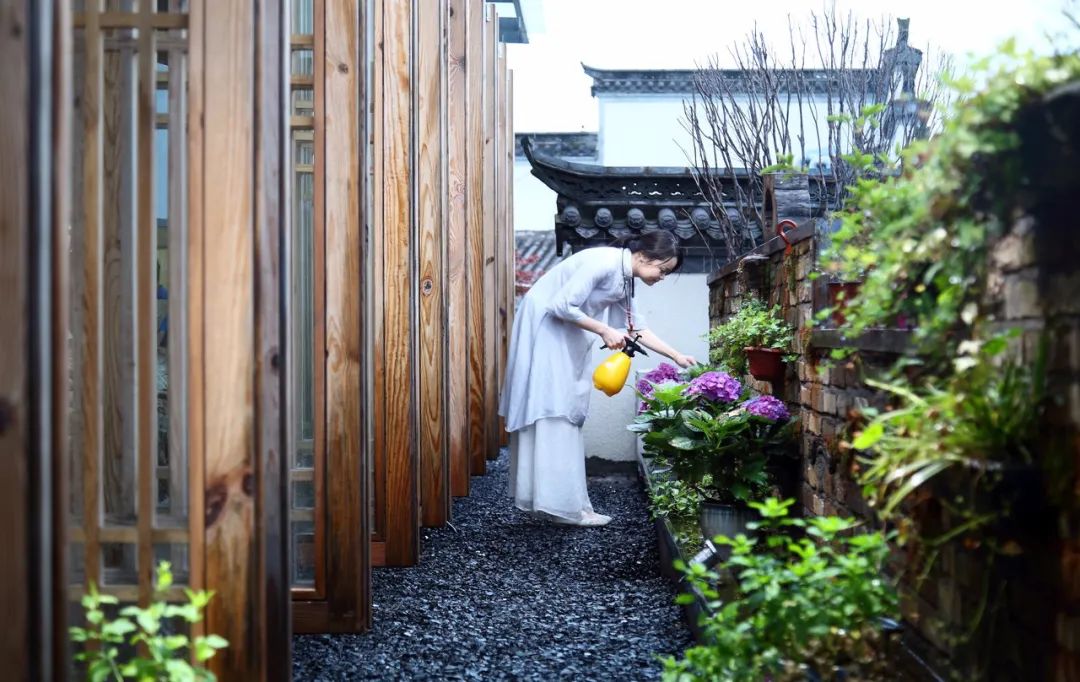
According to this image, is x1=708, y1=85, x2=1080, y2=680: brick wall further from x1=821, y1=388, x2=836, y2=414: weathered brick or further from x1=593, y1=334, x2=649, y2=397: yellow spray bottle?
x1=593, y1=334, x2=649, y2=397: yellow spray bottle

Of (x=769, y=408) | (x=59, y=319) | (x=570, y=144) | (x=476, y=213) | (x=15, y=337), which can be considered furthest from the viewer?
(x=570, y=144)

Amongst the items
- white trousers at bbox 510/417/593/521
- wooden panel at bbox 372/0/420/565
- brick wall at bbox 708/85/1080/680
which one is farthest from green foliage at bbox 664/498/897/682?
white trousers at bbox 510/417/593/521

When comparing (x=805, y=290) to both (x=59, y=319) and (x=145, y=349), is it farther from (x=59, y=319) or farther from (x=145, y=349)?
(x=59, y=319)

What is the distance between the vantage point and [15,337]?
5.29ft

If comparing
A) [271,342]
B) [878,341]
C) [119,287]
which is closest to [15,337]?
[271,342]

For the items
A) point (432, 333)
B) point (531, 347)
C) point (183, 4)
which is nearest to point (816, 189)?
point (531, 347)

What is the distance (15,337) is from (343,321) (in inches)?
86.5

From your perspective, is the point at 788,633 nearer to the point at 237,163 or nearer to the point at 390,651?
the point at 237,163

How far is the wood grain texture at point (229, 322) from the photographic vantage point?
250cm

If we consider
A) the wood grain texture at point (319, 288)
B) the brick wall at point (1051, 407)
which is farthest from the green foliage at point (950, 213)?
the wood grain texture at point (319, 288)

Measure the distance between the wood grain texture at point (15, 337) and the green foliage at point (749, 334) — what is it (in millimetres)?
3535

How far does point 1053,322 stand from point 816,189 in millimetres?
9437

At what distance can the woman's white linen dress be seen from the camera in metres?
6.05

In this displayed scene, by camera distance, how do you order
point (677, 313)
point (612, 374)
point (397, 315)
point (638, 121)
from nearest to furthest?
point (397, 315), point (612, 374), point (677, 313), point (638, 121)
